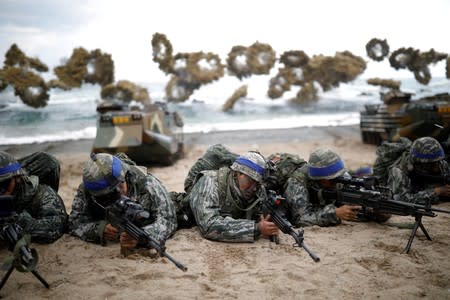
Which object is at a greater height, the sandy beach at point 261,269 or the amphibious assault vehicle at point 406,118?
the amphibious assault vehicle at point 406,118

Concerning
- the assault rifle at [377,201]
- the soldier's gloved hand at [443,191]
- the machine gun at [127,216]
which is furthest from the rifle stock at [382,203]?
the machine gun at [127,216]

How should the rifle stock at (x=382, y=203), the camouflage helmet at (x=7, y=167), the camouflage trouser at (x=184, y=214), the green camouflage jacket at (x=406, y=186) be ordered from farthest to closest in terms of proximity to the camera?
the green camouflage jacket at (x=406, y=186) < the camouflage trouser at (x=184, y=214) < the rifle stock at (x=382, y=203) < the camouflage helmet at (x=7, y=167)

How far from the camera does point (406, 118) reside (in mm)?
10703

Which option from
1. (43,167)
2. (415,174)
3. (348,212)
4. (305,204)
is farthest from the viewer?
(415,174)

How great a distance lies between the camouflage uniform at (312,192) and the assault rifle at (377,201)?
0.51ft

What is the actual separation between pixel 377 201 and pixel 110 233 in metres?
2.66

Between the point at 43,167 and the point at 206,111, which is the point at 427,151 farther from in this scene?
the point at 206,111

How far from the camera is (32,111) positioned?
1870cm

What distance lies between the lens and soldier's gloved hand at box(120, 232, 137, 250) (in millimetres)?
3717

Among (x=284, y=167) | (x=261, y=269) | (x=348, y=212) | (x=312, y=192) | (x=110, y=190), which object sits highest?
(x=110, y=190)

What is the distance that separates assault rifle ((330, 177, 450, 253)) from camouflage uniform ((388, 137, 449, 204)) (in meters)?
0.87

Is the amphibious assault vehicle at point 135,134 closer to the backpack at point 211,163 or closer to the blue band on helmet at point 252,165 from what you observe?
the backpack at point 211,163

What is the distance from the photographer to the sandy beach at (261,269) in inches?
123

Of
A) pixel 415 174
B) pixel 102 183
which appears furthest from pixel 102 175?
pixel 415 174
